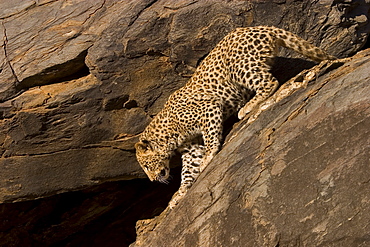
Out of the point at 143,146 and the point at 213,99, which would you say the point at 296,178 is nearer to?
the point at 213,99

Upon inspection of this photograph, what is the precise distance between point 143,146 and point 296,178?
3.19 m

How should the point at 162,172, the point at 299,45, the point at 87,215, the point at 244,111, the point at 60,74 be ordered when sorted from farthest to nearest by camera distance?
the point at 87,215 → the point at 60,74 → the point at 162,172 → the point at 244,111 → the point at 299,45

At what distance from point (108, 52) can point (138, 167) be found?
1999 mm

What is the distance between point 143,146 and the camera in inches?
371

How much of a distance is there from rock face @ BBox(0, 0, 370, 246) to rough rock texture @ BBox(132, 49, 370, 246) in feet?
4.87

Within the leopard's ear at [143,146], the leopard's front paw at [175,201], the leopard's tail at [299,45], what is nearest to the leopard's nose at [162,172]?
the leopard's ear at [143,146]

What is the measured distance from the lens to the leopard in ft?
27.3

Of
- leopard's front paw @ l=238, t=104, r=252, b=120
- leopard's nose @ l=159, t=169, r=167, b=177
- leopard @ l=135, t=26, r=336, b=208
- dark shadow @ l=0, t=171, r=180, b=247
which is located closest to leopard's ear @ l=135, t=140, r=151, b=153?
leopard @ l=135, t=26, r=336, b=208

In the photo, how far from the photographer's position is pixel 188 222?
784 centimetres

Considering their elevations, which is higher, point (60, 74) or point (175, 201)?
point (60, 74)

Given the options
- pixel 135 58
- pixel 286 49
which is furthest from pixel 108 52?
pixel 286 49

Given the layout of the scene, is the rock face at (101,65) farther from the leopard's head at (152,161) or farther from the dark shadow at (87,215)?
the dark shadow at (87,215)

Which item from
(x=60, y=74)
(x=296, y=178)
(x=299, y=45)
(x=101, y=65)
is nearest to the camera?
(x=296, y=178)

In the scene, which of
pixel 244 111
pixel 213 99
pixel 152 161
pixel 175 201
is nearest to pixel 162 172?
pixel 152 161
